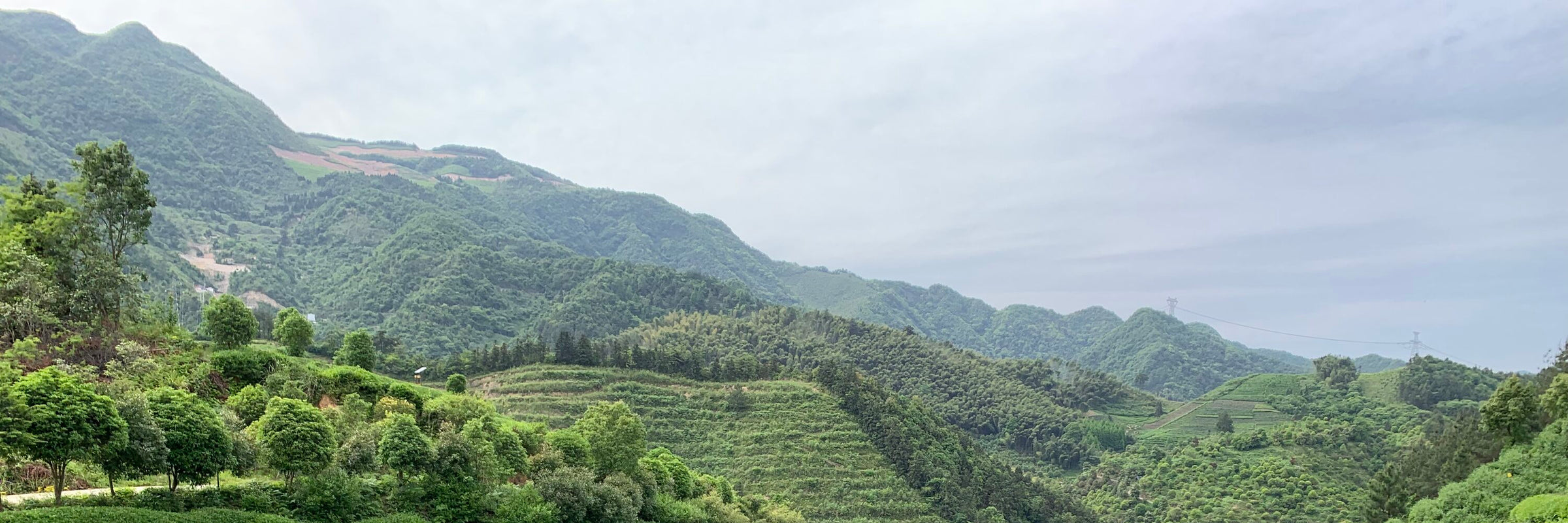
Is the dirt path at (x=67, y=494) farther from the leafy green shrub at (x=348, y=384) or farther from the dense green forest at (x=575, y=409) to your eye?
the leafy green shrub at (x=348, y=384)

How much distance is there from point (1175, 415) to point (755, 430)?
3433 inches

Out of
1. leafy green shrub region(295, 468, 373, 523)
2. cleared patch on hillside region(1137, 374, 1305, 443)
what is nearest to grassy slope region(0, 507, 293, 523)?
leafy green shrub region(295, 468, 373, 523)

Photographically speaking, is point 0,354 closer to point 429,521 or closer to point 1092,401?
point 429,521

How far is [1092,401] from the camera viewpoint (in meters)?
134

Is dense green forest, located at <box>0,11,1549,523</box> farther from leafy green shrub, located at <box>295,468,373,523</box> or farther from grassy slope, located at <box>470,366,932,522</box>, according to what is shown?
grassy slope, located at <box>470,366,932,522</box>

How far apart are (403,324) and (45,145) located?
10915 cm

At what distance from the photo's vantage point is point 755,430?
7075 cm

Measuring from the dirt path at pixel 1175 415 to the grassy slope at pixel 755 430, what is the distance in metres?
70.3

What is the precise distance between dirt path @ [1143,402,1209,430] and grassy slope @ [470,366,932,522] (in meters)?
70.3

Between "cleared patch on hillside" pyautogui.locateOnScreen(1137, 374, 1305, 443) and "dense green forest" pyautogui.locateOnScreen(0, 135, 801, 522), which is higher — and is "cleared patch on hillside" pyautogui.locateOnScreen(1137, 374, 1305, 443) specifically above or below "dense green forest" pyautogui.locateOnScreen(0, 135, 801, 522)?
below

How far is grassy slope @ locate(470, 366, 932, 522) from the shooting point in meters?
62.2

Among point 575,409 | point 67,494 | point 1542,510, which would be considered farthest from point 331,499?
point 1542,510

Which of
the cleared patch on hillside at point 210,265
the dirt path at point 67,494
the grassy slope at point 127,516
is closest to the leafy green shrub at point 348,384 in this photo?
the dirt path at point 67,494

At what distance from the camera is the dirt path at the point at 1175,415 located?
122 metres
